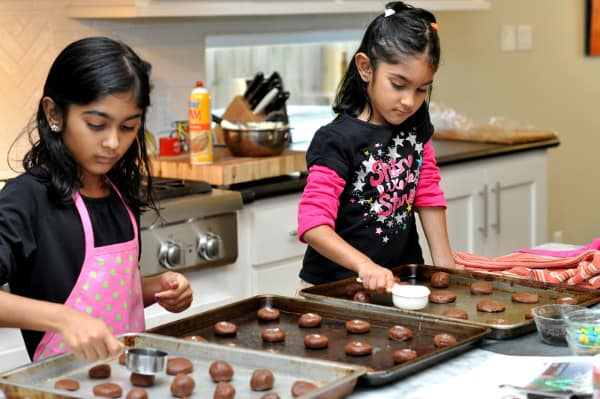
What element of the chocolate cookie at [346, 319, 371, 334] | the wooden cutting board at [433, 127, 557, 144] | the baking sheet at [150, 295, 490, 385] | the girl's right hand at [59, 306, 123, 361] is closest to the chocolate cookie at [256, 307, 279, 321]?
the baking sheet at [150, 295, 490, 385]

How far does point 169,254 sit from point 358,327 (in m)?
1.24

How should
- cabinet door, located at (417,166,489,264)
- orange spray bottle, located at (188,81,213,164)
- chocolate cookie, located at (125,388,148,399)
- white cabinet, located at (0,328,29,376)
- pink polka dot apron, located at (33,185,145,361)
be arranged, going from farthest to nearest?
1. cabinet door, located at (417,166,489,264)
2. orange spray bottle, located at (188,81,213,164)
3. white cabinet, located at (0,328,29,376)
4. pink polka dot apron, located at (33,185,145,361)
5. chocolate cookie, located at (125,388,148,399)

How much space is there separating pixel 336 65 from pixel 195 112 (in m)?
1.27

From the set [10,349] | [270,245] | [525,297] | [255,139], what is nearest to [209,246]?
[270,245]

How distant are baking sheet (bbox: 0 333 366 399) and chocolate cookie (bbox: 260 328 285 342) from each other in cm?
16

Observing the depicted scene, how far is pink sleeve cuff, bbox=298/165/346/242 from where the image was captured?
2029mm

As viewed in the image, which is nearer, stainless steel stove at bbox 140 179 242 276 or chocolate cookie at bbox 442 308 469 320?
chocolate cookie at bbox 442 308 469 320

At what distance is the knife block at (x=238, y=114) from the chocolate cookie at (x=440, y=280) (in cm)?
172

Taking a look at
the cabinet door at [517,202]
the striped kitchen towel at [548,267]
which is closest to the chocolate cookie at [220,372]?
the striped kitchen towel at [548,267]

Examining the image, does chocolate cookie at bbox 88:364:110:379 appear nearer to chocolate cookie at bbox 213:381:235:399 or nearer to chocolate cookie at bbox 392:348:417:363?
chocolate cookie at bbox 213:381:235:399

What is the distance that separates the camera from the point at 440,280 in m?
1.96

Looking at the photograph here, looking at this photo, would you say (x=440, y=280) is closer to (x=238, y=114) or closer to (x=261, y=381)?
(x=261, y=381)

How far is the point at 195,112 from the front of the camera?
3277 millimetres

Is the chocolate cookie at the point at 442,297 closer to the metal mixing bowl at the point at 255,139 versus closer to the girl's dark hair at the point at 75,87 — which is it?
the girl's dark hair at the point at 75,87
